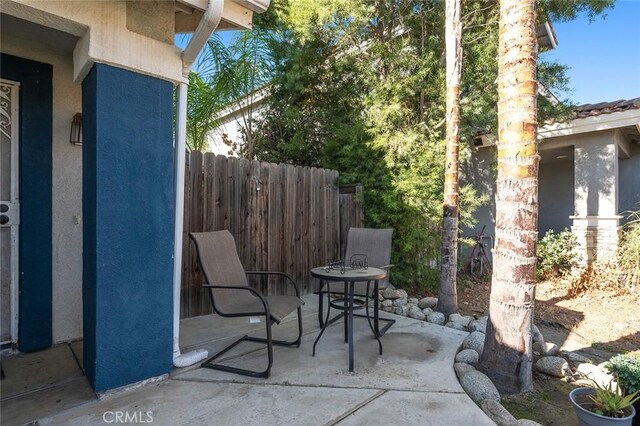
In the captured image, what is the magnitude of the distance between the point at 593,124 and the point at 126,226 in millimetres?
8054

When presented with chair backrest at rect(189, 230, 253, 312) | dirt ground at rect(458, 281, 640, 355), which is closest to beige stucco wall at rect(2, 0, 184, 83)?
chair backrest at rect(189, 230, 253, 312)

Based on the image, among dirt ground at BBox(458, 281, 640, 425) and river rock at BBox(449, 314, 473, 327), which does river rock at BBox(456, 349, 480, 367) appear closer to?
dirt ground at BBox(458, 281, 640, 425)

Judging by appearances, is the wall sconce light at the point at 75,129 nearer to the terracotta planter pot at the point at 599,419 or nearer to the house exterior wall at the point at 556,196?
the terracotta planter pot at the point at 599,419

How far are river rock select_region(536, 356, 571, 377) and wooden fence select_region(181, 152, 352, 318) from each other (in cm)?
313

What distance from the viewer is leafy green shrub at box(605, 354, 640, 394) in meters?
2.36

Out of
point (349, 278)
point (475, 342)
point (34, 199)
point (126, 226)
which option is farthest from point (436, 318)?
point (34, 199)

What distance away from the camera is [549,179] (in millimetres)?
10195

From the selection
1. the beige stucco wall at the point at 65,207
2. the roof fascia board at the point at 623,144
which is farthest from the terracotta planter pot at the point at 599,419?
the roof fascia board at the point at 623,144

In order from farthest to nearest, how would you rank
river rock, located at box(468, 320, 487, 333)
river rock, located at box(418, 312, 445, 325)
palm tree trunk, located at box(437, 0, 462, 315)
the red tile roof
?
1. the red tile roof
2. palm tree trunk, located at box(437, 0, 462, 315)
3. river rock, located at box(418, 312, 445, 325)
4. river rock, located at box(468, 320, 487, 333)

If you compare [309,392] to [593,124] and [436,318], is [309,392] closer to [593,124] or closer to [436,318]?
[436,318]

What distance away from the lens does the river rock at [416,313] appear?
4512 mm

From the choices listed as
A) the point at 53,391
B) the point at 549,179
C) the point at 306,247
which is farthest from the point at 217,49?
the point at 549,179

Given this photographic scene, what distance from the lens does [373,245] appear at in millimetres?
4352
